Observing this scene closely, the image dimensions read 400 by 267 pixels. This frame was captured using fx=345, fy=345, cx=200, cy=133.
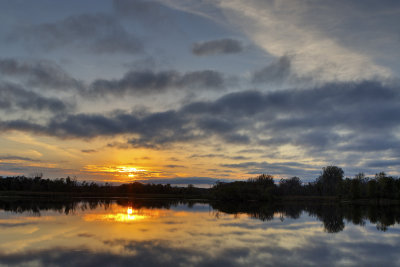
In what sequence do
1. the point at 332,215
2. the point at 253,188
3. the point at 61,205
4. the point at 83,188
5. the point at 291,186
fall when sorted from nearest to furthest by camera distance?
the point at 332,215 < the point at 61,205 < the point at 253,188 < the point at 83,188 < the point at 291,186

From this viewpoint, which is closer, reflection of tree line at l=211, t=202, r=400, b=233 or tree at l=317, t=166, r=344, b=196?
reflection of tree line at l=211, t=202, r=400, b=233

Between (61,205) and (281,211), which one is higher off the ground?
(281,211)

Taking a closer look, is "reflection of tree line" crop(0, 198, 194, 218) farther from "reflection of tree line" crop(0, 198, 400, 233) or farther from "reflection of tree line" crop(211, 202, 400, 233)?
"reflection of tree line" crop(211, 202, 400, 233)

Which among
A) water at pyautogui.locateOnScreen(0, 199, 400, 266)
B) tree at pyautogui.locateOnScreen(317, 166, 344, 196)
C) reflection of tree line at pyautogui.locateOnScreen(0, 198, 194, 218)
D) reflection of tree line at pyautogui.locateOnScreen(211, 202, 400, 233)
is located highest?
tree at pyautogui.locateOnScreen(317, 166, 344, 196)

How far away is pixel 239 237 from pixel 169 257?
29.0ft

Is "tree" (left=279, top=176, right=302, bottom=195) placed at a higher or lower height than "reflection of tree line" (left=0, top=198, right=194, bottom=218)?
higher

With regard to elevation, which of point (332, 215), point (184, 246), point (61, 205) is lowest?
point (61, 205)

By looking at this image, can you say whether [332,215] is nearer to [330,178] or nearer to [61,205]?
[61,205]

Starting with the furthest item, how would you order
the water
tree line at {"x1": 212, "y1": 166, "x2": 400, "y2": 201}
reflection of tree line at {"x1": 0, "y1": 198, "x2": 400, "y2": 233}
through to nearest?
tree line at {"x1": 212, "y1": 166, "x2": 400, "y2": 201}
reflection of tree line at {"x1": 0, "y1": 198, "x2": 400, "y2": 233}
the water

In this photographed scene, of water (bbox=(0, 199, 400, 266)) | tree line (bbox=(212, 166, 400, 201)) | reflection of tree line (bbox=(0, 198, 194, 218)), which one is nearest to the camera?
water (bbox=(0, 199, 400, 266))

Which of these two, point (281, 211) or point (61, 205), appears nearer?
point (281, 211)

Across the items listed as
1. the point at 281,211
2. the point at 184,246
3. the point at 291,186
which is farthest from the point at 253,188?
the point at 184,246

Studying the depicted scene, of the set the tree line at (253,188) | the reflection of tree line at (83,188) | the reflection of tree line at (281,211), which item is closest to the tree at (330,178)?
the tree line at (253,188)

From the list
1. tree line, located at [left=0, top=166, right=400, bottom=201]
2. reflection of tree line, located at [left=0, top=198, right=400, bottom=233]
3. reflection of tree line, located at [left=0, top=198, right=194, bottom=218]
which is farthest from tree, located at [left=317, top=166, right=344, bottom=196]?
reflection of tree line, located at [left=0, top=198, right=194, bottom=218]
